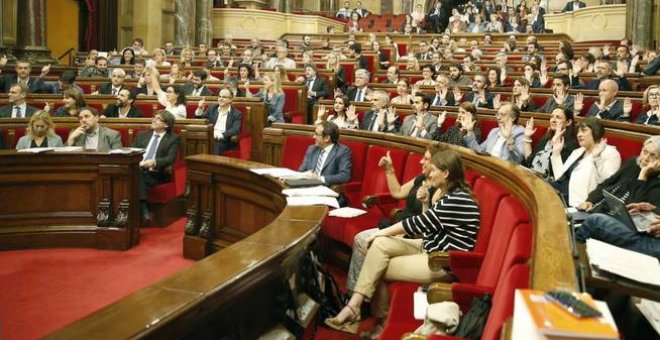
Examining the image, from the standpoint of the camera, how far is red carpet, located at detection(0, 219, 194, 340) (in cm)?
327

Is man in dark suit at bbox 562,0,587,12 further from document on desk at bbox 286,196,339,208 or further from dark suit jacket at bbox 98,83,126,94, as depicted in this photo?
document on desk at bbox 286,196,339,208

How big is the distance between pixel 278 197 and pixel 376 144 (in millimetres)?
1305

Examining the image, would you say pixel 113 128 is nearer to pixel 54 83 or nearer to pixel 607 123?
pixel 54 83

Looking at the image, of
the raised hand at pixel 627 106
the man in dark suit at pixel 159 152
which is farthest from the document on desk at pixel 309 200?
the raised hand at pixel 627 106

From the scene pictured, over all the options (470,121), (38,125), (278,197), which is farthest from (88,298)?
(470,121)

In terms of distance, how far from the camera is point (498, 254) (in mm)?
2330

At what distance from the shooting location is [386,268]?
10.5 ft

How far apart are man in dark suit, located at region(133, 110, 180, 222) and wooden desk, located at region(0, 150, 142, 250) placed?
0.57m

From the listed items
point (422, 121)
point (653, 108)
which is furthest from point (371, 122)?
point (653, 108)

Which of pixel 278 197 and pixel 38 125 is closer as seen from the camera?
pixel 278 197

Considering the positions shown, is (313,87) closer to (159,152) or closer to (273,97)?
(273,97)

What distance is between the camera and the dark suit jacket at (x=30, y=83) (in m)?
7.70

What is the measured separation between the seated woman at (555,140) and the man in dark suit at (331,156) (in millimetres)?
1269

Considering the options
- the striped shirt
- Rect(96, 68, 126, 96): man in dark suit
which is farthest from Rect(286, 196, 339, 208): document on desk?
Rect(96, 68, 126, 96): man in dark suit
